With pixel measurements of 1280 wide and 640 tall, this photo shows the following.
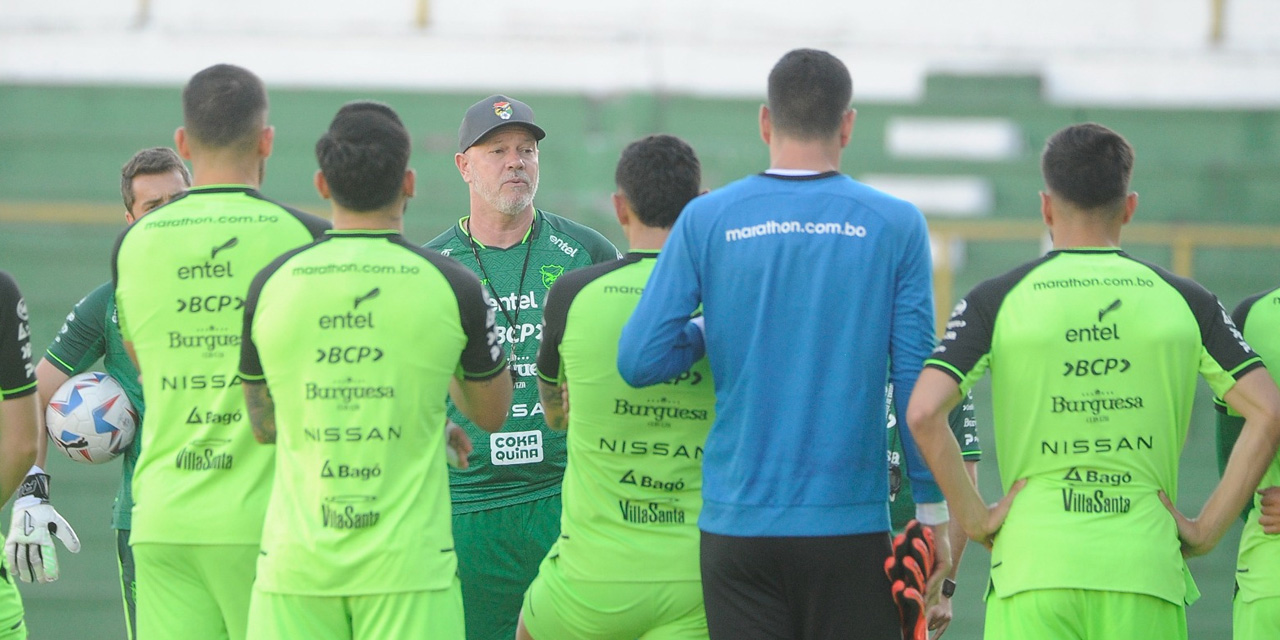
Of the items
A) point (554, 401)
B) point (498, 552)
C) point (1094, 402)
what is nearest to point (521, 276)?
point (498, 552)

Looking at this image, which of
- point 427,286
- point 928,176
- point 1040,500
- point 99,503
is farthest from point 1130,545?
point 99,503

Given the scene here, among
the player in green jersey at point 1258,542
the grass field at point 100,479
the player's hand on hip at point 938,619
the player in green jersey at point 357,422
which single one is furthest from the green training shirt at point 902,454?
the grass field at point 100,479

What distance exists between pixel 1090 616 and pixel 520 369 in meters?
2.24

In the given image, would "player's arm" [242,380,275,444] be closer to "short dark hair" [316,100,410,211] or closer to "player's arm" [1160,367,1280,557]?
"short dark hair" [316,100,410,211]

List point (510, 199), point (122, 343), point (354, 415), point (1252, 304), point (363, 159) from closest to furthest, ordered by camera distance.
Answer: point (354, 415), point (363, 159), point (1252, 304), point (122, 343), point (510, 199)

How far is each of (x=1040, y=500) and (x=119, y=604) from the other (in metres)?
7.35

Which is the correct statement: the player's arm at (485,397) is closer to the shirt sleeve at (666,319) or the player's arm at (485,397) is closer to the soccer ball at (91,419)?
the shirt sleeve at (666,319)

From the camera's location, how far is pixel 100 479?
9.20 metres

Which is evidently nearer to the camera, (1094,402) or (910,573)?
(910,573)

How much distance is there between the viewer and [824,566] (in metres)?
3.23

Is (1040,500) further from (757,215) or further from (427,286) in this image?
(427,286)

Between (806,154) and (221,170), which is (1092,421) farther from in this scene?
(221,170)

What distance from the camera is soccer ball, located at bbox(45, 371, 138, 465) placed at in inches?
180

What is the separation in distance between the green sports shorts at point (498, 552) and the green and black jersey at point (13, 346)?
5.27 ft
